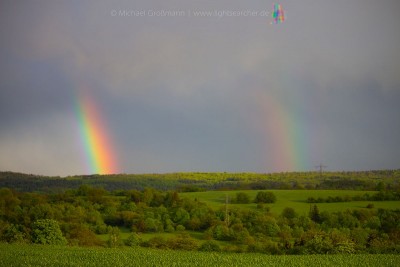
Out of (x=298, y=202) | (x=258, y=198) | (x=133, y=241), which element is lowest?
(x=133, y=241)

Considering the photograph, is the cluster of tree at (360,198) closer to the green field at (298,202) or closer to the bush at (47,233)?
the green field at (298,202)

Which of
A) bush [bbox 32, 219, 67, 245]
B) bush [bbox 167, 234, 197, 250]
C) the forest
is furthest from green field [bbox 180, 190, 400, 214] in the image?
bush [bbox 32, 219, 67, 245]

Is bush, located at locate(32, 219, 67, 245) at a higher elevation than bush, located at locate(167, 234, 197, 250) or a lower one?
higher

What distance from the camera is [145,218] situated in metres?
121

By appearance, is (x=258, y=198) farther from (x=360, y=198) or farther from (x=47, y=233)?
(x=47, y=233)

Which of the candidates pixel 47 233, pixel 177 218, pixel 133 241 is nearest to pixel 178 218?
pixel 177 218

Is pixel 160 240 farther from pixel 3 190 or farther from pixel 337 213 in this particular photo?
pixel 3 190

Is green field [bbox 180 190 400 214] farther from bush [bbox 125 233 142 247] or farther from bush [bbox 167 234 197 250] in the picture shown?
bush [bbox 167 234 197 250]

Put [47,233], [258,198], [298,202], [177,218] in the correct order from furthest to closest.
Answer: [258,198], [298,202], [177,218], [47,233]

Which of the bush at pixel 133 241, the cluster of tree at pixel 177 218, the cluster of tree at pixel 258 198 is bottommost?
the bush at pixel 133 241

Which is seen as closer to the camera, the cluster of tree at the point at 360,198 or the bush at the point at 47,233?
the bush at the point at 47,233

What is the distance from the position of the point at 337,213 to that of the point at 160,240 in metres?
47.7

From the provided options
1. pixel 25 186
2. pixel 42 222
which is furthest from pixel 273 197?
pixel 42 222

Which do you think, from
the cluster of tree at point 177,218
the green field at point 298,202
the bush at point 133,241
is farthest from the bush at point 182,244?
the green field at point 298,202
